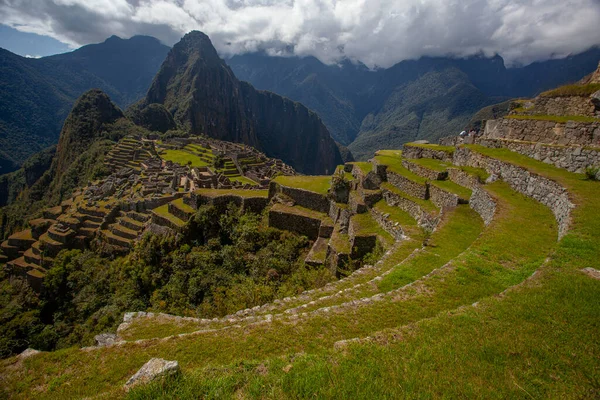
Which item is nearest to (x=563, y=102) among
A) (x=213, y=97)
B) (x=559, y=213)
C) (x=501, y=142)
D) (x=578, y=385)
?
(x=501, y=142)

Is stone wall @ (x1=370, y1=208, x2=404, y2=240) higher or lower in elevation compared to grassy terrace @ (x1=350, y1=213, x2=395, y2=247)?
higher

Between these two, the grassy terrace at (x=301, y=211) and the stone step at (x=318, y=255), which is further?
the grassy terrace at (x=301, y=211)

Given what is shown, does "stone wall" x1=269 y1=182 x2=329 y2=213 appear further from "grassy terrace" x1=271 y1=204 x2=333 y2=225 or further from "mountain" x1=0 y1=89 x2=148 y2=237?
"mountain" x1=0 y1=89 x2=148 y2=237

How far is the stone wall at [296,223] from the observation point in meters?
16.1

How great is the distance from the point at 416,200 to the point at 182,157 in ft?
199

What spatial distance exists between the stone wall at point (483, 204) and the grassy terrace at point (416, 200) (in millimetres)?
1404

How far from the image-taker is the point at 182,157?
63.2 metres

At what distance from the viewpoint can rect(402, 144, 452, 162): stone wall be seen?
1634 centimetres

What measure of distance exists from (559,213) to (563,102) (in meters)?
8.04

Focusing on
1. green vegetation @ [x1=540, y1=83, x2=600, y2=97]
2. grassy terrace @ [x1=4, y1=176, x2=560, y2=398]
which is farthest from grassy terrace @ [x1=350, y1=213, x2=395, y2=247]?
green vegetation @ [x1=540, y1=83, x2=600, y2=97]

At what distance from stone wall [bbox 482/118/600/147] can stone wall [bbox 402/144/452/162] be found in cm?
229

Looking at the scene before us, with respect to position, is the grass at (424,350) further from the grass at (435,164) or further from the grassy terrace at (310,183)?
the grassy terrace at (310,183)

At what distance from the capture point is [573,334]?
11.8 ft

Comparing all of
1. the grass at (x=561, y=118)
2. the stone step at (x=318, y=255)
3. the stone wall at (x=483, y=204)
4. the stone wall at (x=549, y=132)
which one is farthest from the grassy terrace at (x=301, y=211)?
the grass at (x=561, y=118)
